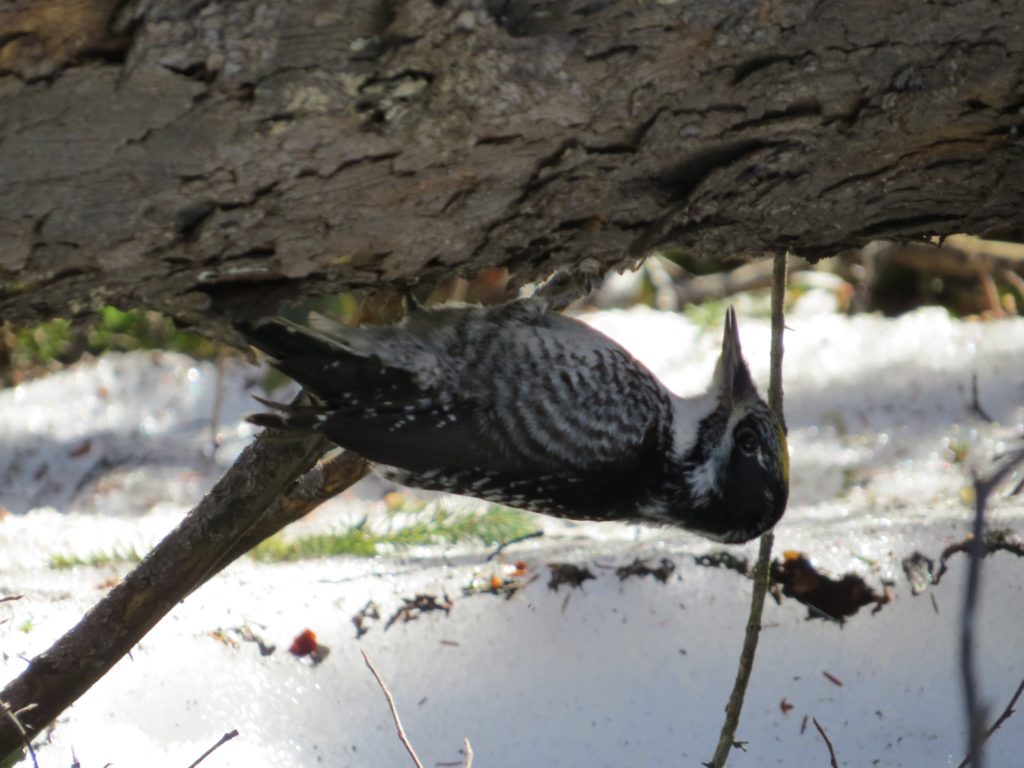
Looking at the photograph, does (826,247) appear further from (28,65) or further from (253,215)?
(28,65)

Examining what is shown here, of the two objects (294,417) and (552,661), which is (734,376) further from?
(294,417)

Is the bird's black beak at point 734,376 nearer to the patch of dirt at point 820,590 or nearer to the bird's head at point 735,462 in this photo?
the bird's head at point 735,462

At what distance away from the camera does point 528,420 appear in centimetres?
294

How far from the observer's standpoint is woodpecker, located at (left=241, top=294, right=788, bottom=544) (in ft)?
9.05

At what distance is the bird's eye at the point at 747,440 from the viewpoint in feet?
10.3

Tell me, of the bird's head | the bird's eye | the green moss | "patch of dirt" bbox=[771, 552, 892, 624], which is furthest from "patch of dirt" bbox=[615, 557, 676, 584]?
the green moss

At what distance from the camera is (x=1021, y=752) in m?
3.19

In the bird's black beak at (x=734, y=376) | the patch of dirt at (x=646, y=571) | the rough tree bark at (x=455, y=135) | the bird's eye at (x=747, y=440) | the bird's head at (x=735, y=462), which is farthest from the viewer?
the patch of dirt at (x=646, y=571)

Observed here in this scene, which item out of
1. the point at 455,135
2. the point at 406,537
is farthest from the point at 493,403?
the point at 406,537

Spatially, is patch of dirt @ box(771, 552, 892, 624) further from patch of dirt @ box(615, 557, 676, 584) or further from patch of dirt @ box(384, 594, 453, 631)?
patch of dirt @ box(384, 594, 453, 631)

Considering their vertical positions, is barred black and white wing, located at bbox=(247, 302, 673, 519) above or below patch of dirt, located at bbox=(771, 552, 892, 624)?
above

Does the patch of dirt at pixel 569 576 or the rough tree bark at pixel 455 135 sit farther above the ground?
the rough tree bark at pixel 455 135

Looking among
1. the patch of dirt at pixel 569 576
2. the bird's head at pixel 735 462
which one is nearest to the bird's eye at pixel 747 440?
the bird's head at pixel 735 462

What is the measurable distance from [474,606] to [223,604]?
75cm
